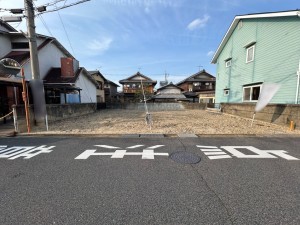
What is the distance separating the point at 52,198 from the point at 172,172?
1936 millimetres

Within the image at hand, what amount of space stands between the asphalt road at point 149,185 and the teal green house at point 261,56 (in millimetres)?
5741

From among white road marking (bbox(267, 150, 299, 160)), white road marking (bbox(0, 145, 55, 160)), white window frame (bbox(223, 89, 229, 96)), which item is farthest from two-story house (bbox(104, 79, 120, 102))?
white road marking (bbox(267, 150, 299, 160))

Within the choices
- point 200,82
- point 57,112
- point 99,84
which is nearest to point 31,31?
point 57,112

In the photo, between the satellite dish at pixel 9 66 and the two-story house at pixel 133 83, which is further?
the two-story house at pixel 133 83

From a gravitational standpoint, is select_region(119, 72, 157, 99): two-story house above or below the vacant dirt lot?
above

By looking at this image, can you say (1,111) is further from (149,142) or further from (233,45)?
(233,45)

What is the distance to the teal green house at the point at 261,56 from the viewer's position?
8.12 meters

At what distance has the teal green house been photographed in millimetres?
8125

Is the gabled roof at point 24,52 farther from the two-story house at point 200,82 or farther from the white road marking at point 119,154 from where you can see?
the two-story house at point 200,82

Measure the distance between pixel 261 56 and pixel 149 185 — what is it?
10991 mm

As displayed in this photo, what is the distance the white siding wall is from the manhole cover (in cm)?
1424

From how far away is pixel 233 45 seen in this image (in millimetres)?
13094

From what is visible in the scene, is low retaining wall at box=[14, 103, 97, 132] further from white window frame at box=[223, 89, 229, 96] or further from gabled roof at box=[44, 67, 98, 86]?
white window frame at box=[223, 89, 229, 96]

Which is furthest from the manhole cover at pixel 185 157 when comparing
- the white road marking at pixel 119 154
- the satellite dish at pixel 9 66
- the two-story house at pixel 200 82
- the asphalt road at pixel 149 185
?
the two-story house at pixel 200 82
